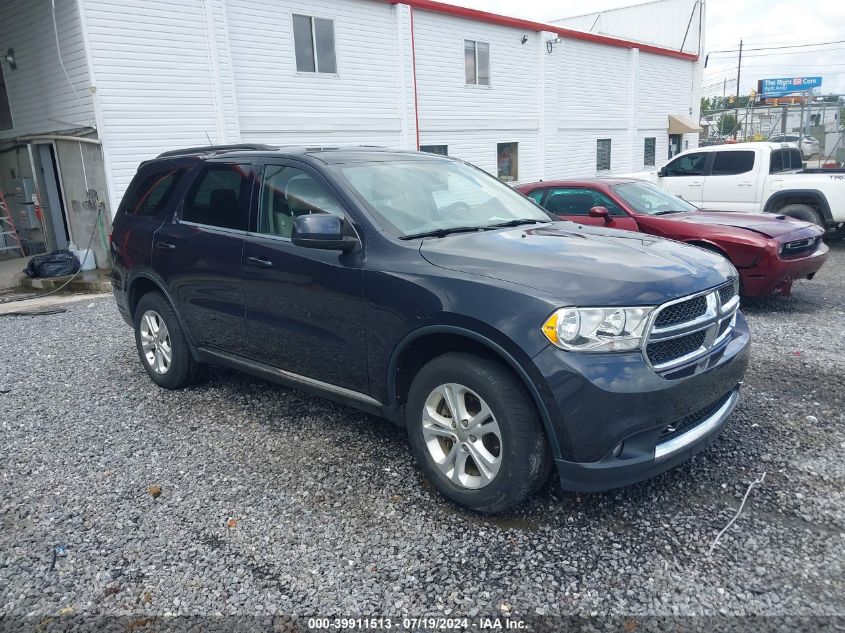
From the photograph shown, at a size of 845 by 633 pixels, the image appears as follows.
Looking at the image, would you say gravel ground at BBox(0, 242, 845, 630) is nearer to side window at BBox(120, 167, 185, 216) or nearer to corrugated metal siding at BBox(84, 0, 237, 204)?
side window at BBox(120, 167, 185, 216)

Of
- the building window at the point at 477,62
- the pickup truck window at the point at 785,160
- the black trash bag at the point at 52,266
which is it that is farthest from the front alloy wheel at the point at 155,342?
the building window at the point at 477,62

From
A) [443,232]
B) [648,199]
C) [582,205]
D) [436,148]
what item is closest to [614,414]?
[443,232]

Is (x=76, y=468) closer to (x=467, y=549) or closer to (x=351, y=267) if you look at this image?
(x=351, y=267)

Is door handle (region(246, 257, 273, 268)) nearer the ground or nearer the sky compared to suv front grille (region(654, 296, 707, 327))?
nearer the sky

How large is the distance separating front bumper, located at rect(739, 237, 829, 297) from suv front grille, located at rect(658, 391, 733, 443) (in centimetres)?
414

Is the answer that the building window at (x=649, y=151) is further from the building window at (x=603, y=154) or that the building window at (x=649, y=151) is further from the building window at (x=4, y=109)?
the building window at (x=4, y=109)

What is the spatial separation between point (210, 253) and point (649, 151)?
25.4 m

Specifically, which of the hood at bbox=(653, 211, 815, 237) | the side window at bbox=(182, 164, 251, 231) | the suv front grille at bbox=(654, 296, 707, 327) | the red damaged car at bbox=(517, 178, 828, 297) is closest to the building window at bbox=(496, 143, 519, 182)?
the red damaged car at bbox=(517, 178, 828, 297)

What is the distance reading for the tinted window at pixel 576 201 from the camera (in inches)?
317

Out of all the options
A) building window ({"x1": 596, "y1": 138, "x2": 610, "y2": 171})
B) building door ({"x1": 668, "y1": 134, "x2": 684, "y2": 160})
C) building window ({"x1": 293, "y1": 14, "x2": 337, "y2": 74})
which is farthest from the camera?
building door ({"x1": 668, "y1": 134, "x2": 684, "y2": 160})

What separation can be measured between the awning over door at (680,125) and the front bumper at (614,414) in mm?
26837

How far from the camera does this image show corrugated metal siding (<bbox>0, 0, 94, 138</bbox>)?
11648mm

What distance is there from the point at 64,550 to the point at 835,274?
10.1 meters

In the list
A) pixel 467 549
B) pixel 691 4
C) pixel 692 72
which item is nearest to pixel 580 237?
pixel 467 549
